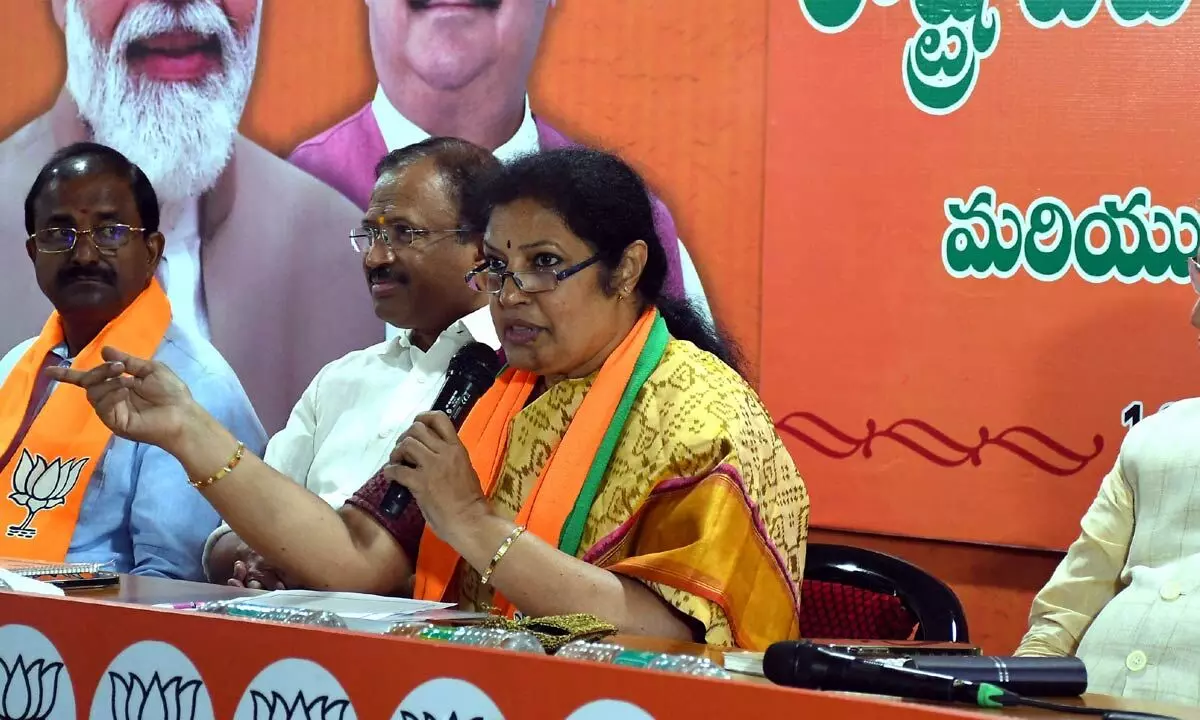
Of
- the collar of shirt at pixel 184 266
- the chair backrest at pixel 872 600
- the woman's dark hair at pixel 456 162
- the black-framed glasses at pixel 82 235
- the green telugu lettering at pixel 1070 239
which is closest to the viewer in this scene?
the chair backrest at pixel 872 600

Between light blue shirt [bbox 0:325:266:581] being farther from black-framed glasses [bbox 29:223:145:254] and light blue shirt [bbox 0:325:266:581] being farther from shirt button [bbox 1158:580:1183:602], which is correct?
shirt button [bbox 1158:580:1183:602]

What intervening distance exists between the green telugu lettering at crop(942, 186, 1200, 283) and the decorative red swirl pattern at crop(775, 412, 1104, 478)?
33cm

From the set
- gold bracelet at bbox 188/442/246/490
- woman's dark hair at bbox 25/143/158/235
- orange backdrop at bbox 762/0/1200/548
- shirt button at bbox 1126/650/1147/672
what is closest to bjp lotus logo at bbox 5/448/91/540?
woman's dark hair at bbox 25/143/158/235

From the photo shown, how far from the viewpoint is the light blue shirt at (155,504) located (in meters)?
2.88

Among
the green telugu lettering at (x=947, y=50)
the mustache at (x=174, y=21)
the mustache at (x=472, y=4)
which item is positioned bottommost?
the green telugu lettering at (x=947, y=50)

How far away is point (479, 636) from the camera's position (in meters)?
1.44

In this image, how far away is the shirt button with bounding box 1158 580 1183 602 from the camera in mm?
2131

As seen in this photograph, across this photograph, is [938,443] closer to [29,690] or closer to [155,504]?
[155,504]

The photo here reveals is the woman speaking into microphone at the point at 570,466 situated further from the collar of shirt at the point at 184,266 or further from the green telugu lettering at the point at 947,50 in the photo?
the collar of shirt at the point at 184,266

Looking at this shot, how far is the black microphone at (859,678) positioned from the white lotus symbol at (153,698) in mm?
659

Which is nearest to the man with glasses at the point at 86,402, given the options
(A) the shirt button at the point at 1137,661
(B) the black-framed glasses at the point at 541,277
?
(B) the black-framed glasses at the point at 541,277

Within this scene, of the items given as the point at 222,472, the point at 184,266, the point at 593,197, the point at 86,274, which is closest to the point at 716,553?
the point at 593,197

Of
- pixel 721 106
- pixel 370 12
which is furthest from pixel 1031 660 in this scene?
pixel 370 12

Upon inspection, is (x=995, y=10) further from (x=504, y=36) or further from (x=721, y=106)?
(x=504, y=36)
